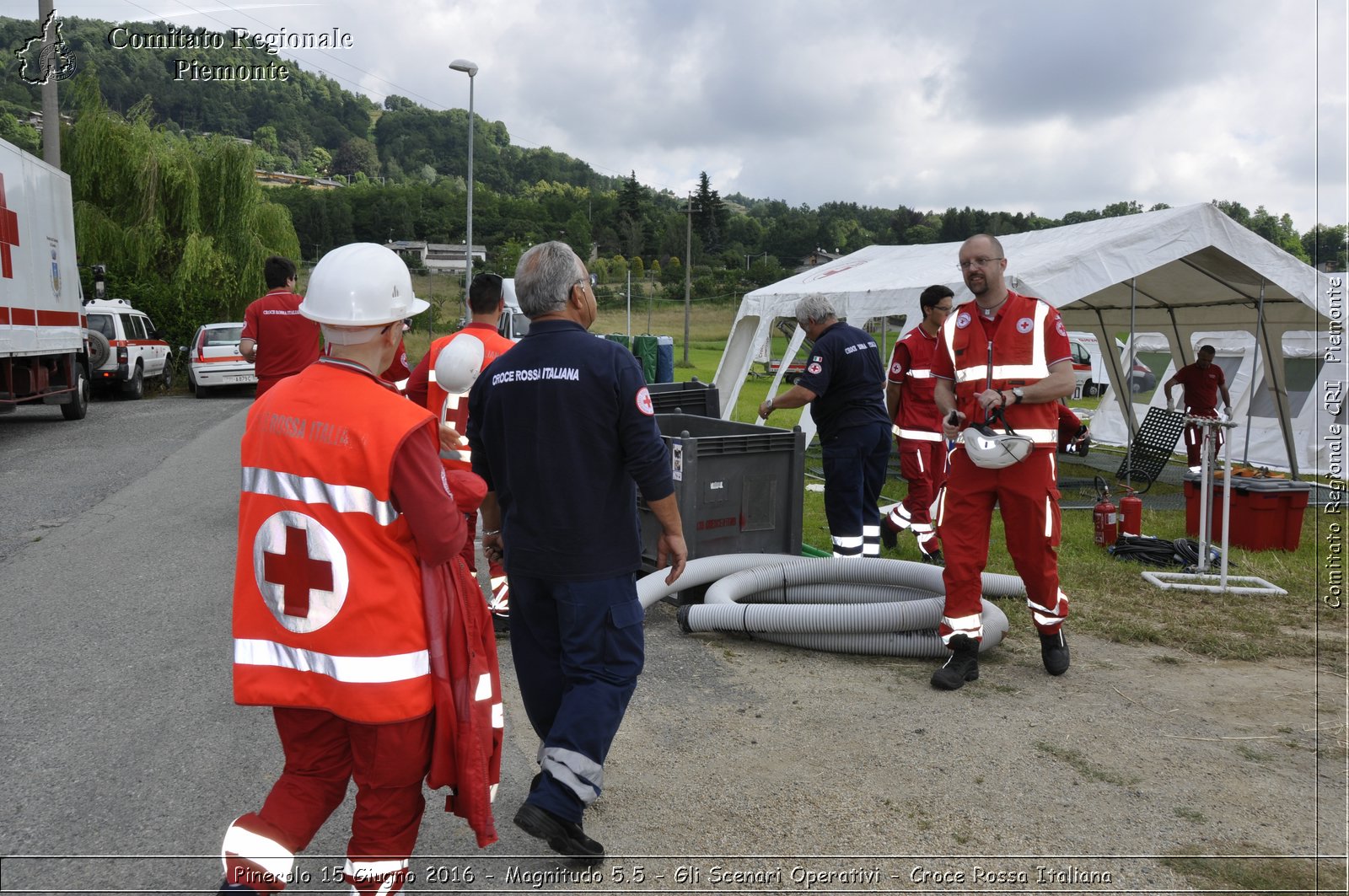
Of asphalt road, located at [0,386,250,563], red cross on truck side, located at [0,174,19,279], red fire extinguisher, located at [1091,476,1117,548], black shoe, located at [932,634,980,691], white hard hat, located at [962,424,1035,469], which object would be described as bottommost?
black shoe, located at [932,634,980,691]

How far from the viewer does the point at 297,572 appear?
236 cm

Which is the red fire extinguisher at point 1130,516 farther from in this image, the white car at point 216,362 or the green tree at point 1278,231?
the white car at point 216,362

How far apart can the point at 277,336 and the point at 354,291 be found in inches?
195

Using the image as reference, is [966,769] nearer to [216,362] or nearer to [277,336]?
[277,336]

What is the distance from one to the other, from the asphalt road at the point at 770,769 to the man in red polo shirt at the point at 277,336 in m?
1.76

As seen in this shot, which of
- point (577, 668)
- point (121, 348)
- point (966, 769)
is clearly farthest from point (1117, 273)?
point (121, 348)

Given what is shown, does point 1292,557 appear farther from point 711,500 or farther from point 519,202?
point 519,202

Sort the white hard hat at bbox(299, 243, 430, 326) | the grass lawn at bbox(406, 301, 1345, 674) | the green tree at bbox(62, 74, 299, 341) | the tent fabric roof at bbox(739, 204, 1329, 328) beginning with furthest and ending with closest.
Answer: the green tree at bbox(62, 74, 299, 341) → the tent fabric roof at bbox(739, 204, 1329, 328) → the grass lawn at bbox(406, 301, 1345, 674) → the white hard hat at bbox(299, 243, 430, 326)

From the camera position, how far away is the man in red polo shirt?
6.92m

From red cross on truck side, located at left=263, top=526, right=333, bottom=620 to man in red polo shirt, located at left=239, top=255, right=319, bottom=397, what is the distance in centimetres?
489

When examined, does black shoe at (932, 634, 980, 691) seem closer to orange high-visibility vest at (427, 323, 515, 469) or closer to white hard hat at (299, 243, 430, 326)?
orange high-visibility vest at (427, 323, 515, 469)

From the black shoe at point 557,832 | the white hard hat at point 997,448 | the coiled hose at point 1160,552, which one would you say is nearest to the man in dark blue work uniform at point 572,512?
the black shoe at point 557,832

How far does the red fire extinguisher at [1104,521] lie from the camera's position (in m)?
8.15

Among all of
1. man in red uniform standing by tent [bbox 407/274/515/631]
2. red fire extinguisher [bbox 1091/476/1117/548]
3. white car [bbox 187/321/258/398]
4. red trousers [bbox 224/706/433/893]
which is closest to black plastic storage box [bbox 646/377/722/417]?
red fire extinguisher [bbox 1091/476/1117/548]
